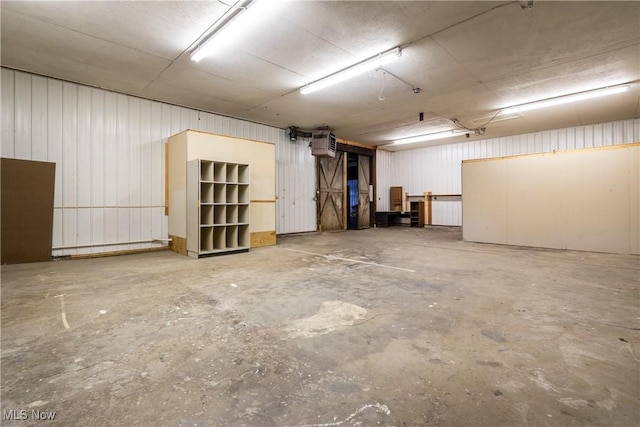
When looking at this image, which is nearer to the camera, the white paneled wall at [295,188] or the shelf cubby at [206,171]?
the shelf cubby at [206,171]

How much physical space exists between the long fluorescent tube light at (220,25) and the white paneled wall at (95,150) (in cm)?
262

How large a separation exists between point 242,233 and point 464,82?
5459 mm

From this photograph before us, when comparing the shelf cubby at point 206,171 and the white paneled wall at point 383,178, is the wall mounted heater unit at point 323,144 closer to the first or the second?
the white paneled wall at point 383,178

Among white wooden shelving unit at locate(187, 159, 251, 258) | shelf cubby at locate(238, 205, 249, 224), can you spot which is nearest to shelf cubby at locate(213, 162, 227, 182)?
white wooden shelving unit at locate(187, 159, 251, 258)

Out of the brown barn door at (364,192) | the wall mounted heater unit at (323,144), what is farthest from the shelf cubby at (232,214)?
the brown barn door at (364,192)

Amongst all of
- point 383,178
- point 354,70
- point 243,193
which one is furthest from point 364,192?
point 354,70

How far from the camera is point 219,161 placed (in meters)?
5.64

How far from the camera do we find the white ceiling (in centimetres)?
344

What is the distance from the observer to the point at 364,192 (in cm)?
1160

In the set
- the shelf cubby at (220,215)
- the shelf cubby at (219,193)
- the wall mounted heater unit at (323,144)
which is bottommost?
the shelf cubby at (220,215)

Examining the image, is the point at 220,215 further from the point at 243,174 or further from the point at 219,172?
the point at 243,174

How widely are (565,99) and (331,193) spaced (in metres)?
→ 6.65

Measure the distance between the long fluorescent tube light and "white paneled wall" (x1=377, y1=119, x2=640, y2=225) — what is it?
30.0 feet

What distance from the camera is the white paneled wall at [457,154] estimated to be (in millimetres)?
8328
